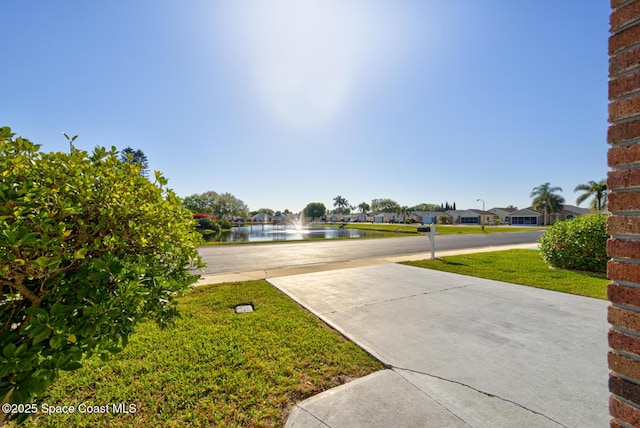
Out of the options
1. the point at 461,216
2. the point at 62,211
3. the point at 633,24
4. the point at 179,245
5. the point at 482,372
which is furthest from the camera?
the point at 461,216

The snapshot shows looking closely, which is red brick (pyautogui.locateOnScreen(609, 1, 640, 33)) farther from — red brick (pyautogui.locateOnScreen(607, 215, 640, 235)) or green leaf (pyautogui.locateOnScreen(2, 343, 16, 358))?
green leaf (pyautogui.locateOnScreen(2, 343, 16, 358))

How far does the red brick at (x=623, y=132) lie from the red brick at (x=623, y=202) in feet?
0.87

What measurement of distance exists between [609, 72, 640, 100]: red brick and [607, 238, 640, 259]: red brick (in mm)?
728

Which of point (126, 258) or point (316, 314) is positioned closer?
point (126, 258)

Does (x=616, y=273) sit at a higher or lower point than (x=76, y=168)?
lower

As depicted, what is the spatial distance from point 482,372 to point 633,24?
3.16 meters

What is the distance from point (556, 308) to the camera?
16.5ft

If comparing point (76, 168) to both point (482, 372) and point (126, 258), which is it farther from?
point (482, 372)

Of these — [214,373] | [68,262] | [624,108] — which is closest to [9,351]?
[68,262]

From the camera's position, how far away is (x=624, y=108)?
1362mm

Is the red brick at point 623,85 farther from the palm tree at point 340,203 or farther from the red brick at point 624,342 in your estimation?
the palm tree at point 340,203

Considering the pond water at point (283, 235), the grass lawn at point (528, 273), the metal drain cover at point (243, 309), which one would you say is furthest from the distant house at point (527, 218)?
the metal drain cover at point (243, 309)

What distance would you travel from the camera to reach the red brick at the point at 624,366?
1322mm

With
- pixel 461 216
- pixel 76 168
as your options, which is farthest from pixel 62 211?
pixel 461 216
